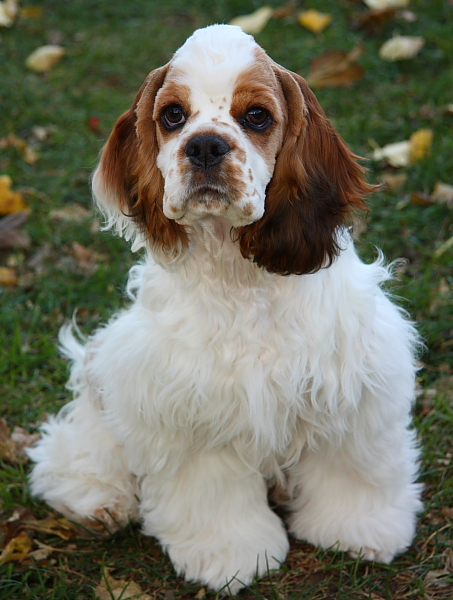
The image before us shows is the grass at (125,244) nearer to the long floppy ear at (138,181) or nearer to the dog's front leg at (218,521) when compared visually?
the dog's front leg at (218,521)

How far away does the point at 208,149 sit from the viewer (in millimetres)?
2111

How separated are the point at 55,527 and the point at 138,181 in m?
1.44

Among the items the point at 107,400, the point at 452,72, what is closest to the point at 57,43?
the point at 452,72

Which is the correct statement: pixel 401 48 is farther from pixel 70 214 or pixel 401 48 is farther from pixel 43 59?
pixel 43 59

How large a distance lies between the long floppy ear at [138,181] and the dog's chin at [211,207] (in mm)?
169

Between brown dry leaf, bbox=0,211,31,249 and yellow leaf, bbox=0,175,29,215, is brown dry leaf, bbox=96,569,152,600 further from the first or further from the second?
yellow leaf, bbox=0,175,29,215

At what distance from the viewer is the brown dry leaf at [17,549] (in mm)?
2836

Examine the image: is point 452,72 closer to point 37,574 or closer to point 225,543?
point 225,543

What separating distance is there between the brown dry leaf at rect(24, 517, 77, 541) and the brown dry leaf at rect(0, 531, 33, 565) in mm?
89

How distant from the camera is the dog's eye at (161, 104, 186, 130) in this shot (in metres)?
2.25

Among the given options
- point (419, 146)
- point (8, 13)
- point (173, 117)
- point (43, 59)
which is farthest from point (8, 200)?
point (8, 13)

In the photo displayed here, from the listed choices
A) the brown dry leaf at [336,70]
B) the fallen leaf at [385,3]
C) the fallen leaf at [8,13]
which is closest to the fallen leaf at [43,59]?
the fallen leaf at [8,13]

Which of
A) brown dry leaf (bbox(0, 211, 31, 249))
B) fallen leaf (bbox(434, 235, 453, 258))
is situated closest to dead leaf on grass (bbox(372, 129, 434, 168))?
fallen leaf (bbox(434, 235, 453, 258))

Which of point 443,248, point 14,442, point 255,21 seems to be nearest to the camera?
point 14,442
